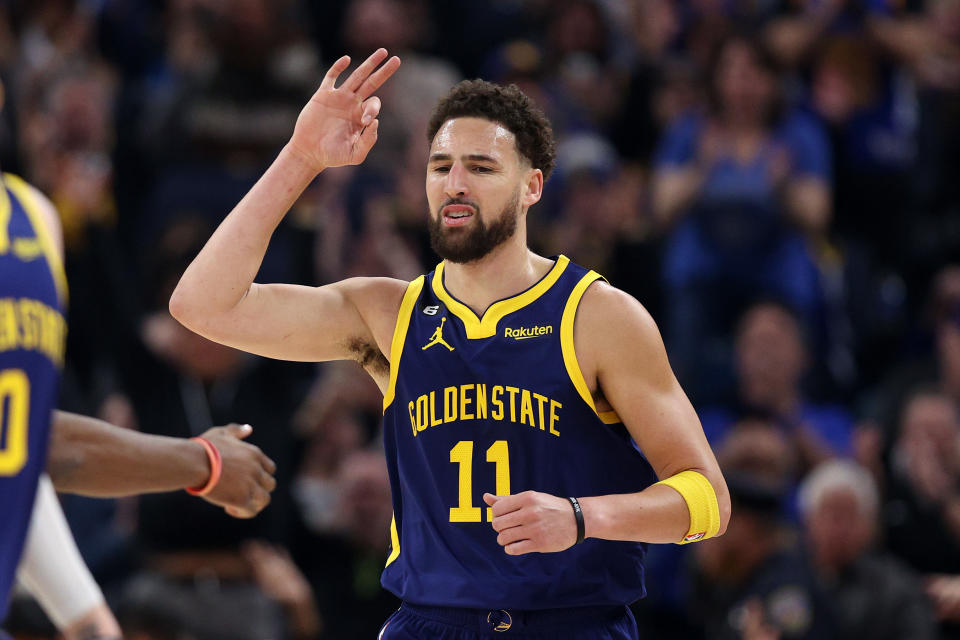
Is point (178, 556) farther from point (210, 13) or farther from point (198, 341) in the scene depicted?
point (210, 13)

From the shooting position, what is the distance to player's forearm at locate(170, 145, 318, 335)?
5.00 metres

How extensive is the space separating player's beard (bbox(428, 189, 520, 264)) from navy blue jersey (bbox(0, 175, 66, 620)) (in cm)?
188

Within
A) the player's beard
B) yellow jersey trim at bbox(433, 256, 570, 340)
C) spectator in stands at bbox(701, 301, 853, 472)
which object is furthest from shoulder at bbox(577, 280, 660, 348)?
spectator in stands at bbox(701, 301, 853, 472)

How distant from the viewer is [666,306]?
1048 cm

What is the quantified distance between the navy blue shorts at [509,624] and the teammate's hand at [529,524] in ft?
2.09

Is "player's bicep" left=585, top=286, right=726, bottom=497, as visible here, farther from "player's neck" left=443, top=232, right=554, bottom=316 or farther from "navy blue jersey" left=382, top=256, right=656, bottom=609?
"player's neck" left=443, top=232, right=554, bottom=316

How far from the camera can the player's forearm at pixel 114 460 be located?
4.99m

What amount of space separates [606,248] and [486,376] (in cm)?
579

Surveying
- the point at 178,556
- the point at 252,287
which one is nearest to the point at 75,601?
the point at 252,287

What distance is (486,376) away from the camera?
16.5 feet

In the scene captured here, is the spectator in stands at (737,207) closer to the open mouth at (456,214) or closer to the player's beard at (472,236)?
the player's beard at (472,236)

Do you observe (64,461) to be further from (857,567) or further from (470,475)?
(857,567)

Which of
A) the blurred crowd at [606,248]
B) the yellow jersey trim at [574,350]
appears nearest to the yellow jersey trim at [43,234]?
the yellow jersey trim at [574,350]

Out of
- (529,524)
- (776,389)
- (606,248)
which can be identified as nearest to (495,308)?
(529,524)
